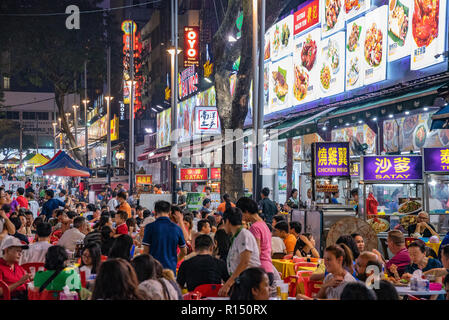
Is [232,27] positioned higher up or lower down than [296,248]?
higher up

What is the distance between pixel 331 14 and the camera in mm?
23141

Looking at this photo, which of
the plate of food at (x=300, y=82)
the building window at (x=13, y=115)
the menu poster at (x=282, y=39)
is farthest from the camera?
the building window at (x=13, y=115)

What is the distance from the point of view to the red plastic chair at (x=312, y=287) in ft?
28.3

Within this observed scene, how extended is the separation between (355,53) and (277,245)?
1085cm

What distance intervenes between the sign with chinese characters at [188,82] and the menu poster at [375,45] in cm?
1914

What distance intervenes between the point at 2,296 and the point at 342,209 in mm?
9462

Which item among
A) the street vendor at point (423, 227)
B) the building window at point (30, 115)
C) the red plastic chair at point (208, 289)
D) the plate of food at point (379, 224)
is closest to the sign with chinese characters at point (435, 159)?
the street vendor at point (423, 227)

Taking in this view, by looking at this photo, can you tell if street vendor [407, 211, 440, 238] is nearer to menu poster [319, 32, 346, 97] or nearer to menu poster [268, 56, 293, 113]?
menu poster [319, 32, 346, 97]

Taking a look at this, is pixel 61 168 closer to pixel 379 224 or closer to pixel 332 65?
pixel 332 65

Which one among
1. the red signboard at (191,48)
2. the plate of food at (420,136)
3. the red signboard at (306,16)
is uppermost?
the red signboard at (191,48)

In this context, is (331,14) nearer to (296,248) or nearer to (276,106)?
(276,106)

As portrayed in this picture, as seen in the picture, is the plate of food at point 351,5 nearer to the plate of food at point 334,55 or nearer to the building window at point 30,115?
the plate of food at point 334,55

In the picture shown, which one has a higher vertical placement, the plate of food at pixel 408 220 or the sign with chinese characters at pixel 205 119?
the sign with chinese characters at pixel 205 119
